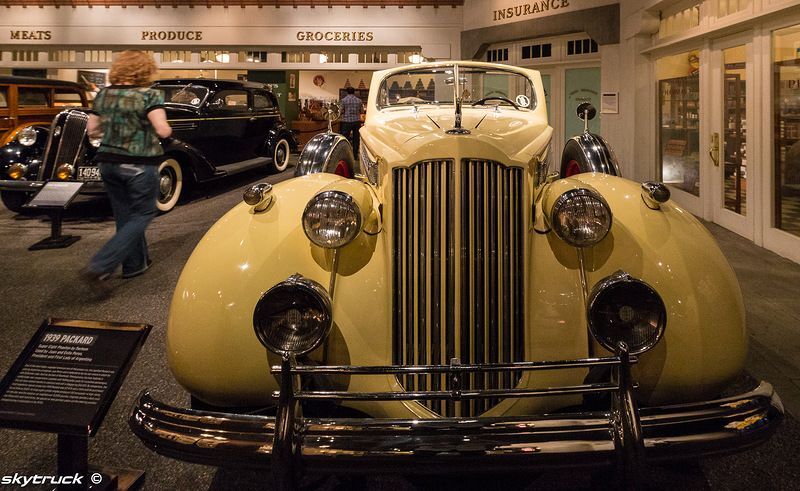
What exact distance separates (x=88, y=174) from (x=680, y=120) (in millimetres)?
7672

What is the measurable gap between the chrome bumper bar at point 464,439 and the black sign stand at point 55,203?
15.8 feet

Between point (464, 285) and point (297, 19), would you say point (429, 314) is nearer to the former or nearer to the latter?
point (464, 285)

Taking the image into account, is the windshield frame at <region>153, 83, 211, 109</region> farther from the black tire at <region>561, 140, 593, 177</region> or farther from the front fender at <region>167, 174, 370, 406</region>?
the front fender at <region>167, 174, 370, 406</region>

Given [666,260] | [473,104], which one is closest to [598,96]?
[473,104]

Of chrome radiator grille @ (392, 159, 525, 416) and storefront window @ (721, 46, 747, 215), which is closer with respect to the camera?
chrome radiator grille @ (392, 159, 525, 416)

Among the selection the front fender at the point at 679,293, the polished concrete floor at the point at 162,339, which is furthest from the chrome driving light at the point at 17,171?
the front fender at the point at 679,293

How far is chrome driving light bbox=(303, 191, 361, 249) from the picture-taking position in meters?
2.01

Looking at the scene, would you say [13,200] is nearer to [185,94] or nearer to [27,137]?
[27,137]

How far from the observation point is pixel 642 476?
154 cm

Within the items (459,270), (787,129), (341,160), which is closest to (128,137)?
(341,160)

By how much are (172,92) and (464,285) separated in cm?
835

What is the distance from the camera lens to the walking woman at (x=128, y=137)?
4016mm

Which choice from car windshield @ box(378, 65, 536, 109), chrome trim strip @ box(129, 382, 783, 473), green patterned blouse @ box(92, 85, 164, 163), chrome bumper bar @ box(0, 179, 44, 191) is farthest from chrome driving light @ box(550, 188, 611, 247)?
chrome bumper bar @ box(0, 179, 44, 191)

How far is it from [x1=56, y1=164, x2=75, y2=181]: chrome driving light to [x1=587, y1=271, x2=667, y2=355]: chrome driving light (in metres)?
6.52
